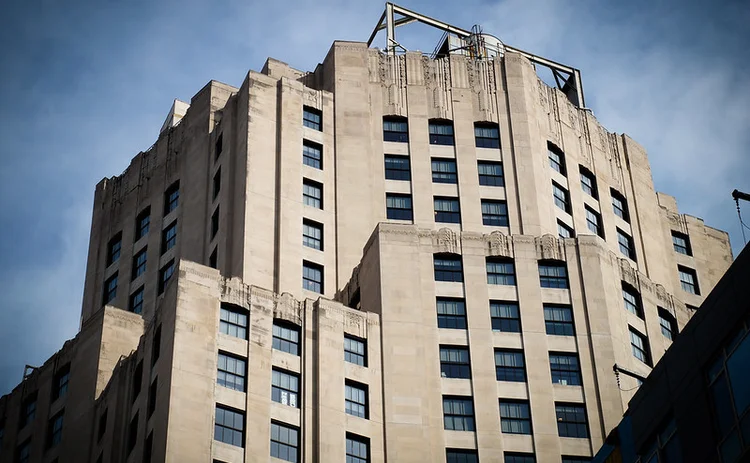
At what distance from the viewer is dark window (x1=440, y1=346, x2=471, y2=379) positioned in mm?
87625

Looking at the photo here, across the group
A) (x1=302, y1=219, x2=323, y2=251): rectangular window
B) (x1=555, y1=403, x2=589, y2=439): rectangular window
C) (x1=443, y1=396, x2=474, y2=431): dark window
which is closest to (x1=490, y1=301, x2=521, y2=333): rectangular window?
(x1=443, y1=396, x2=474, y2=431): dark window

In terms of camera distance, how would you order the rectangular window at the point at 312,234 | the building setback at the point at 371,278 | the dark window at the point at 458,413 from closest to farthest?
the building setback at the point at 371,278 < the dark window at the point at 458,413 < the rectangular window at the point at 312,234

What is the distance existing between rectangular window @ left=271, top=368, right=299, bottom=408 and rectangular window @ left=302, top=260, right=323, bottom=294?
13.9 metres

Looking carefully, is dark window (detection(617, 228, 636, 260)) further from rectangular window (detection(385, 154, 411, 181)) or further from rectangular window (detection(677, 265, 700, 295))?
rectangular window (detection(385, 154, 411, 181))

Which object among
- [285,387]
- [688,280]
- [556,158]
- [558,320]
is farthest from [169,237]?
[688,280]

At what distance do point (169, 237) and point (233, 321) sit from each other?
85.8 feet

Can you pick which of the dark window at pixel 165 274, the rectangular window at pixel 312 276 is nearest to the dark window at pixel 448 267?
the rectangular window at pixel 312 276

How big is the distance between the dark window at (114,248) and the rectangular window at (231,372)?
36.1 metres

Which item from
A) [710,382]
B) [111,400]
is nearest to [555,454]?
[111,400]

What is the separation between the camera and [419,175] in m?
105

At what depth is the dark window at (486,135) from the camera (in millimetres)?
107625

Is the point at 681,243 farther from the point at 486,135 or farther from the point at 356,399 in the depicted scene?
the point at 356,399

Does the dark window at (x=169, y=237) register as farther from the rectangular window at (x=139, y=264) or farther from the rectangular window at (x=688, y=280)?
the rectangular window at (x=688, y=280)

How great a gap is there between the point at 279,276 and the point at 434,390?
14.9 metres
